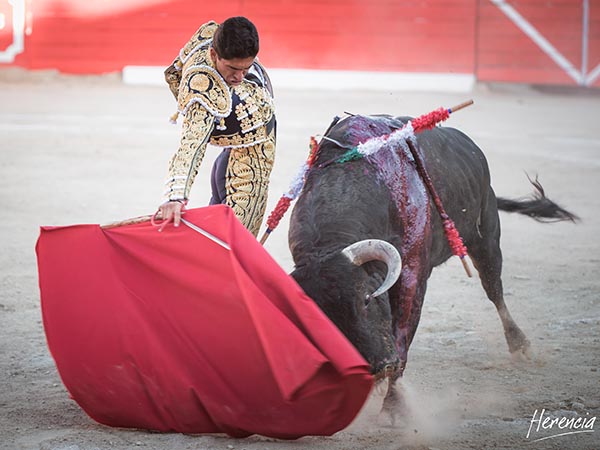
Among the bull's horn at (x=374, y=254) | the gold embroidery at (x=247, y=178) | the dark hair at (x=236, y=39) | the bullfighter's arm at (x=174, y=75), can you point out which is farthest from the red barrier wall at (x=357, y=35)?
the bull's horn at (x=374, y=254)

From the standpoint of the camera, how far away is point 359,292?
2.54 metres

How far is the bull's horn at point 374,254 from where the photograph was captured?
2.57 meters

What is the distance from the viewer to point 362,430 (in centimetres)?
278

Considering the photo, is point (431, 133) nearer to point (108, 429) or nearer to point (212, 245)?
point (212, 245)

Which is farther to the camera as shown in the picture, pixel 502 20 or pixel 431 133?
pixel 502 20

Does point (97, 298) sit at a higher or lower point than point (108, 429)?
higher

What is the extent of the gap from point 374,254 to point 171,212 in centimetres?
55

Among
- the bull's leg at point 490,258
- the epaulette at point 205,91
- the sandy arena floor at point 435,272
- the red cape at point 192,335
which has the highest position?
the epaulette at point 205,91

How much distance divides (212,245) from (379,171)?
26.3 inches

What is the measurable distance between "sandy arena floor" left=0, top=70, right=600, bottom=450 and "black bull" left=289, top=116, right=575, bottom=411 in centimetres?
24

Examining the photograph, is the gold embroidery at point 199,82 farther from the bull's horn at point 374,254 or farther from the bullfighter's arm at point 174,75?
the bull's horn at point 374,254

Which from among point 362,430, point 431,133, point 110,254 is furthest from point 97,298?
point 431,133

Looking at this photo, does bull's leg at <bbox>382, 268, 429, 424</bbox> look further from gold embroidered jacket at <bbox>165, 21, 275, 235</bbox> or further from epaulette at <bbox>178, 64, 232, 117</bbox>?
epaulette at <bbox>178, 64, 232, 117</bbox>

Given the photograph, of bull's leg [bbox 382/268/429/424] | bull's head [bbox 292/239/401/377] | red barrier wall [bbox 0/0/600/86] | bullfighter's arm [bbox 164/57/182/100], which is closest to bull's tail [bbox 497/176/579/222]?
bull's leg [bbox 382/268/429/424]
